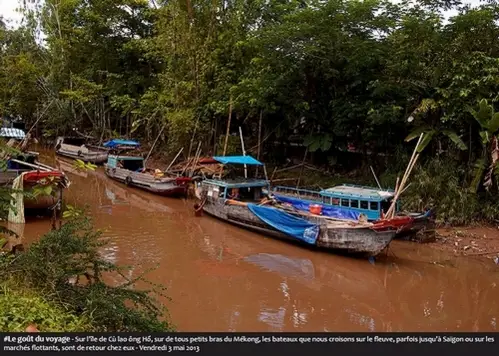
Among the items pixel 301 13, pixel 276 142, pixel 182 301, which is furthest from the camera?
pixel 276 142

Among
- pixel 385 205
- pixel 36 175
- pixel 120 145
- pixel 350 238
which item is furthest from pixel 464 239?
pixel 120 145

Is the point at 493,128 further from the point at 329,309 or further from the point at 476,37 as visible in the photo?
the point at 329,309

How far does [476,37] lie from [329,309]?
10.0 m

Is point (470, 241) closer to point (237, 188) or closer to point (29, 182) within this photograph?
point (237, 188)

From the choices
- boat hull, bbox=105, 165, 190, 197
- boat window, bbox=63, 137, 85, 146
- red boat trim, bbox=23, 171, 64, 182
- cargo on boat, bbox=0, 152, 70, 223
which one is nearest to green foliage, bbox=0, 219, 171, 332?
cargo on boat, bbox=0, 152, 70, 223

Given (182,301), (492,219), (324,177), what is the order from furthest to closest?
1. (324,177)
2. (492,219)
3. (182,301)

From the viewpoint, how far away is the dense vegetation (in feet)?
44.1

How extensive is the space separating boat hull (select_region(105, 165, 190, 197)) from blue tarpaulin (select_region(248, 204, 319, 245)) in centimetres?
563

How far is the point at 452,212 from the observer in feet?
43.6

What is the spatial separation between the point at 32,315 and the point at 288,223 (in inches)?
354

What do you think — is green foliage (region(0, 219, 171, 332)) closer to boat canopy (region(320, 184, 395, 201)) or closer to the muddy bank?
boat canopy (region(320, 184, 395, 201))

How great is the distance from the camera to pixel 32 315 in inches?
166

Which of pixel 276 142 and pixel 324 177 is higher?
pixel 276 142

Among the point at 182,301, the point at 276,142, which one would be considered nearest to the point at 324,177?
the point at 276,142
